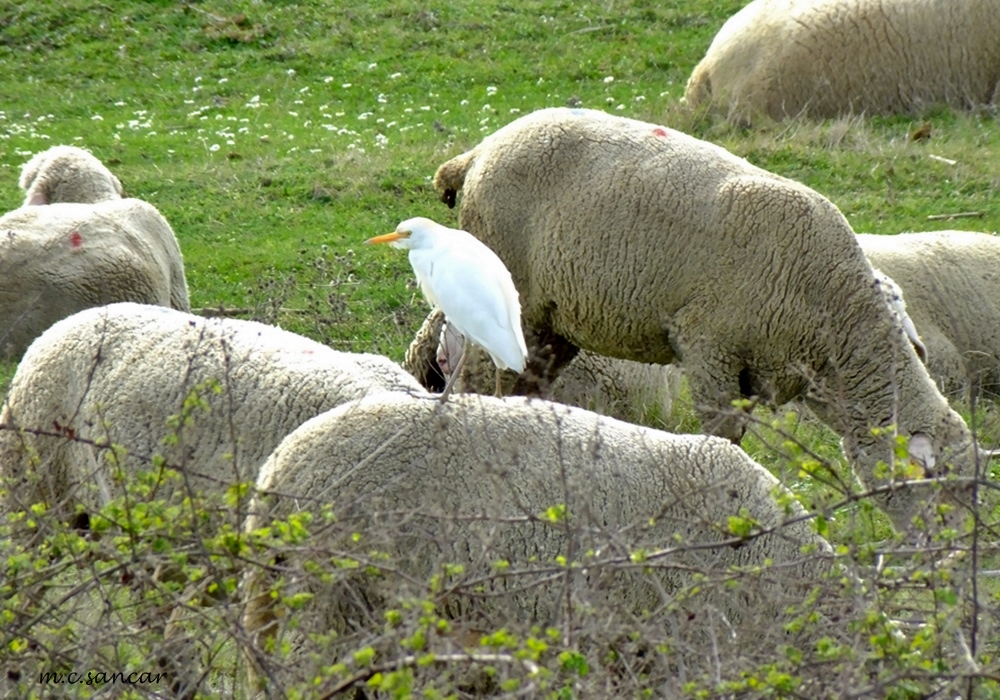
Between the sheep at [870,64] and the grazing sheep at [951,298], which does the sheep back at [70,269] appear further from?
the sheep at [870,64]

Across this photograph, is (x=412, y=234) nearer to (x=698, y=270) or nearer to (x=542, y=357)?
(x=698, y=270)

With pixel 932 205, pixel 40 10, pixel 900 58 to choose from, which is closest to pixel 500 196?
pixel 932 205

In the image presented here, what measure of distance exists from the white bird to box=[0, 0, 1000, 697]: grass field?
2.00 metres

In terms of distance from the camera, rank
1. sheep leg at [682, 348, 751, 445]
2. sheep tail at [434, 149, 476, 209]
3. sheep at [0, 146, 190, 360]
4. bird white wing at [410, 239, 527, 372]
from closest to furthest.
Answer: bird white wing at [410, 239, 527, 372], sheep leg at [682, 348, 751, 445], sheep tail at [434, 149, 476, 209], sheep at [0, 146, 190, 360]

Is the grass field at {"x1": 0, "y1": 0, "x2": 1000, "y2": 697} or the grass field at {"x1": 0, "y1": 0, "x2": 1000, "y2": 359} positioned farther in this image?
the grass field at {"x1": 0, "y1": 0, "x2": 1000, "y2": 359}

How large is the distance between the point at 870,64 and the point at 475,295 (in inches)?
319

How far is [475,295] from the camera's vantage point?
5410 millimetres

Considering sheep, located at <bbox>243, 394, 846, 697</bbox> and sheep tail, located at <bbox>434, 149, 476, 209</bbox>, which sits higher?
sheep, located at <bbox>243, 394, 846, 697</bbox>

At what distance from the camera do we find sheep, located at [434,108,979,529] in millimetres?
6371

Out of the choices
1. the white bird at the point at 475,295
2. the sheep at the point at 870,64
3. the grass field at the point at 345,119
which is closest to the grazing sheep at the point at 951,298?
the grass field at the point at 345,119

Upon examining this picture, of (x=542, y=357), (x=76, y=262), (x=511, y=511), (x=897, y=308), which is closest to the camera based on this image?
(x=511, y=511)

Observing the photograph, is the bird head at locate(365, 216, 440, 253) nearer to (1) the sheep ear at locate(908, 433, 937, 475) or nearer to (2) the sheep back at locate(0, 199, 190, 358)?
(1) the sheep ear at locate(908, 433, 937, 475)

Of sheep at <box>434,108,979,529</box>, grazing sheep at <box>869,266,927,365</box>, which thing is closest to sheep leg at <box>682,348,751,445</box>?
sheep at <box>434,108,979,529</box>

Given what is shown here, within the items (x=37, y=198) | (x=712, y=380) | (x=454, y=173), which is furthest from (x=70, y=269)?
(x=712, y=380)
